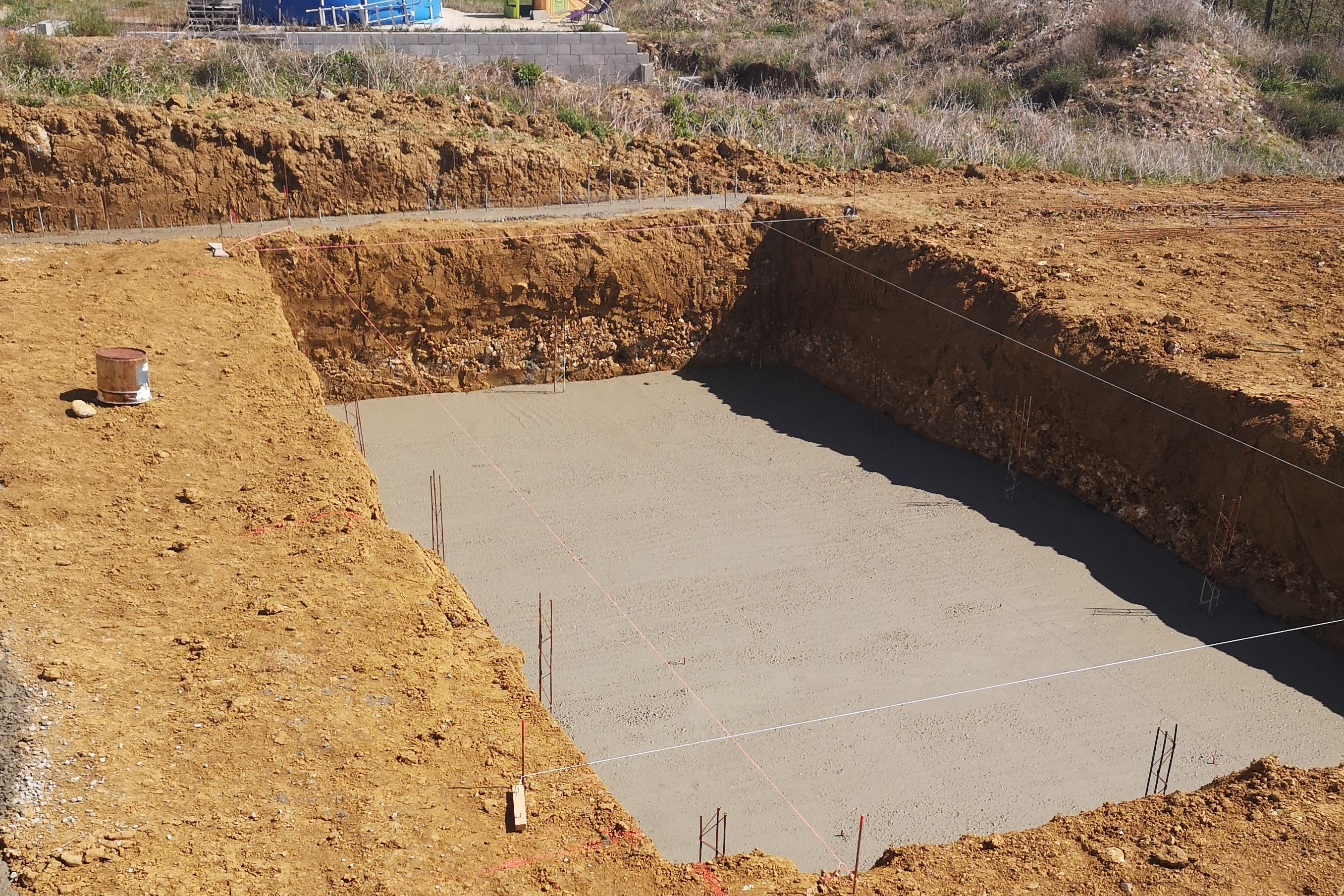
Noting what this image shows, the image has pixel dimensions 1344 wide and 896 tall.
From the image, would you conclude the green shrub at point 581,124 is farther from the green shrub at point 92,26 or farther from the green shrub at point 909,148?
the green shrub at point 92,26

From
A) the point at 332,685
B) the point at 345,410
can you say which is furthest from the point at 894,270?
the point at 332,685

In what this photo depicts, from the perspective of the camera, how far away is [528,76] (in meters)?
19.3

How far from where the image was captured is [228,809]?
551 centimetres

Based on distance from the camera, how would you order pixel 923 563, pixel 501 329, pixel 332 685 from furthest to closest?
pixel 501 329
pixel 923 563
pixel 332 685

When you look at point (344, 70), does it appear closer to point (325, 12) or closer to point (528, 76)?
point (528, 76)

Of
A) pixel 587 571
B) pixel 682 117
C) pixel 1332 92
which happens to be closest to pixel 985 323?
pixel 587 571

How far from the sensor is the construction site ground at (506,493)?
570cm

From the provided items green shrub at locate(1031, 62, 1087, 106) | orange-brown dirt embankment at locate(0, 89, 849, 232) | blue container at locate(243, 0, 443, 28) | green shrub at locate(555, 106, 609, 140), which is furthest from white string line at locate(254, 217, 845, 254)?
green shrub at locate(1031, 62, 1087, 106)

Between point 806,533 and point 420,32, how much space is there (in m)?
13.5

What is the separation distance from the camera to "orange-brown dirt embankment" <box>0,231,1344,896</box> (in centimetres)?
537

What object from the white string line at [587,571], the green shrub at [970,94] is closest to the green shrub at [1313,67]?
the green shrub at [970,94]

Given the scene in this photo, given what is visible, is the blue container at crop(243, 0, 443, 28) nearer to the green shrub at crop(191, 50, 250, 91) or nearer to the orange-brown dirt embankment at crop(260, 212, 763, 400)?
the green shrub at crop(191, 50, 250, 91)

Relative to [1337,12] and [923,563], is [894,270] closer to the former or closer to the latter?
[923,563]

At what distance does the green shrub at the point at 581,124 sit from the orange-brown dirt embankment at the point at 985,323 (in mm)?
2821
